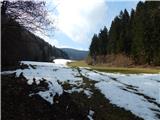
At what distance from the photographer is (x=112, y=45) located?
308ft

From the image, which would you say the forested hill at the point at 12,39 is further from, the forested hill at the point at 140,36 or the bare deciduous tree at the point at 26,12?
the forested hill at the point at 140,36

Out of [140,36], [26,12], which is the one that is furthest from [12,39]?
[140,36]

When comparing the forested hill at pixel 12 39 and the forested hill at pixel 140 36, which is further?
the forested hill at pixel 140 36

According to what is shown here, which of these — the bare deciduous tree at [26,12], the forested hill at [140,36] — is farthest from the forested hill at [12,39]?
the forested hill at [140,36]

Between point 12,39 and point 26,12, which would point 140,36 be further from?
point 26,12

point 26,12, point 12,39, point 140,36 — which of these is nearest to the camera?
point 26,12

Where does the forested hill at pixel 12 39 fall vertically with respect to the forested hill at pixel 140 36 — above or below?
below

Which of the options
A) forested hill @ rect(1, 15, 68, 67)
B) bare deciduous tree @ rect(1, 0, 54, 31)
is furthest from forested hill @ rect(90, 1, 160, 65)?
bare deciduous tree @ rect(1, 0, 54, 31)

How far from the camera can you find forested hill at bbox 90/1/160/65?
69562 millimetres

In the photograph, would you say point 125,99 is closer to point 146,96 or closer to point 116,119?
point 146,96

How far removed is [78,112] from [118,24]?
84.8 metres

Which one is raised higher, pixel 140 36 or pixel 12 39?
pixel 140 36

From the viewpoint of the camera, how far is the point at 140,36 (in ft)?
243

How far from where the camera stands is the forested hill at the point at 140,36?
69.6 meters
